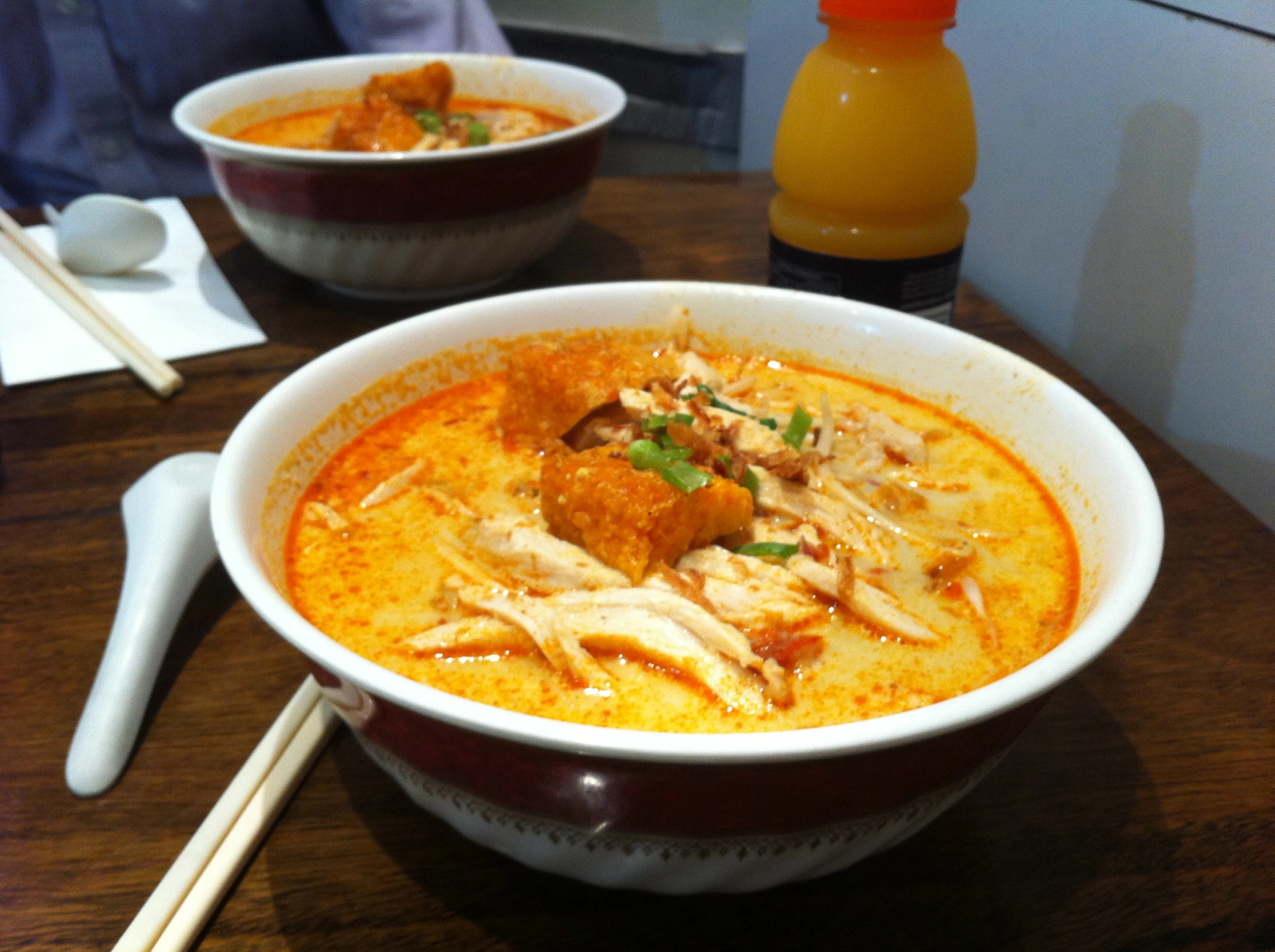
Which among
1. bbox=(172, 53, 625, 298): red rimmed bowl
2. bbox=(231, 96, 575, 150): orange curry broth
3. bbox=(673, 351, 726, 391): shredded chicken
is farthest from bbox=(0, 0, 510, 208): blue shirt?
bbox=(673, 351, 726, 391): shredded chicken

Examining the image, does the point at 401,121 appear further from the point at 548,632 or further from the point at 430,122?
the point at 548,632

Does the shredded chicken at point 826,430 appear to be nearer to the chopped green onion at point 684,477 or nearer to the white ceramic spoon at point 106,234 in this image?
the chopped green onion at point 684,477

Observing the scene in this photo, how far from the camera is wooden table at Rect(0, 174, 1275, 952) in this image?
1.01 meters

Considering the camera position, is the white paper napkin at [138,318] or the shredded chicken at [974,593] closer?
the shredded chicken at [974,593]

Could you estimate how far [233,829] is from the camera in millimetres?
1078

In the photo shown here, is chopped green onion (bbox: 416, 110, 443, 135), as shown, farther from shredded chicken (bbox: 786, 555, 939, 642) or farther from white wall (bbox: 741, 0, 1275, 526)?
shredded chicken (bbox: 786, 555, 939, 642)

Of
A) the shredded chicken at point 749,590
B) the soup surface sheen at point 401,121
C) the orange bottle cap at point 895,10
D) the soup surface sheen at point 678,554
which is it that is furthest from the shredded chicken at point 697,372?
the soup surface sheen at point 401,121

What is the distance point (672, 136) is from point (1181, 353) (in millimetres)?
3455

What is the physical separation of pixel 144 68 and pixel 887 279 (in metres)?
3.24

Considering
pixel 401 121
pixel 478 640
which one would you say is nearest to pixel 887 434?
pixel 478 640

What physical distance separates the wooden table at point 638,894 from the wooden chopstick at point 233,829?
3 cm

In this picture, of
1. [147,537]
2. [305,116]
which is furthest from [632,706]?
[305,116]

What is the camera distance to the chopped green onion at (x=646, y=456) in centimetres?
116

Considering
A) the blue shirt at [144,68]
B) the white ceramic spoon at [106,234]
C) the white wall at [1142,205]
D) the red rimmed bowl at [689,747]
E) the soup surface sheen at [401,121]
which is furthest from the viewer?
the blue shirt at [144,68]
